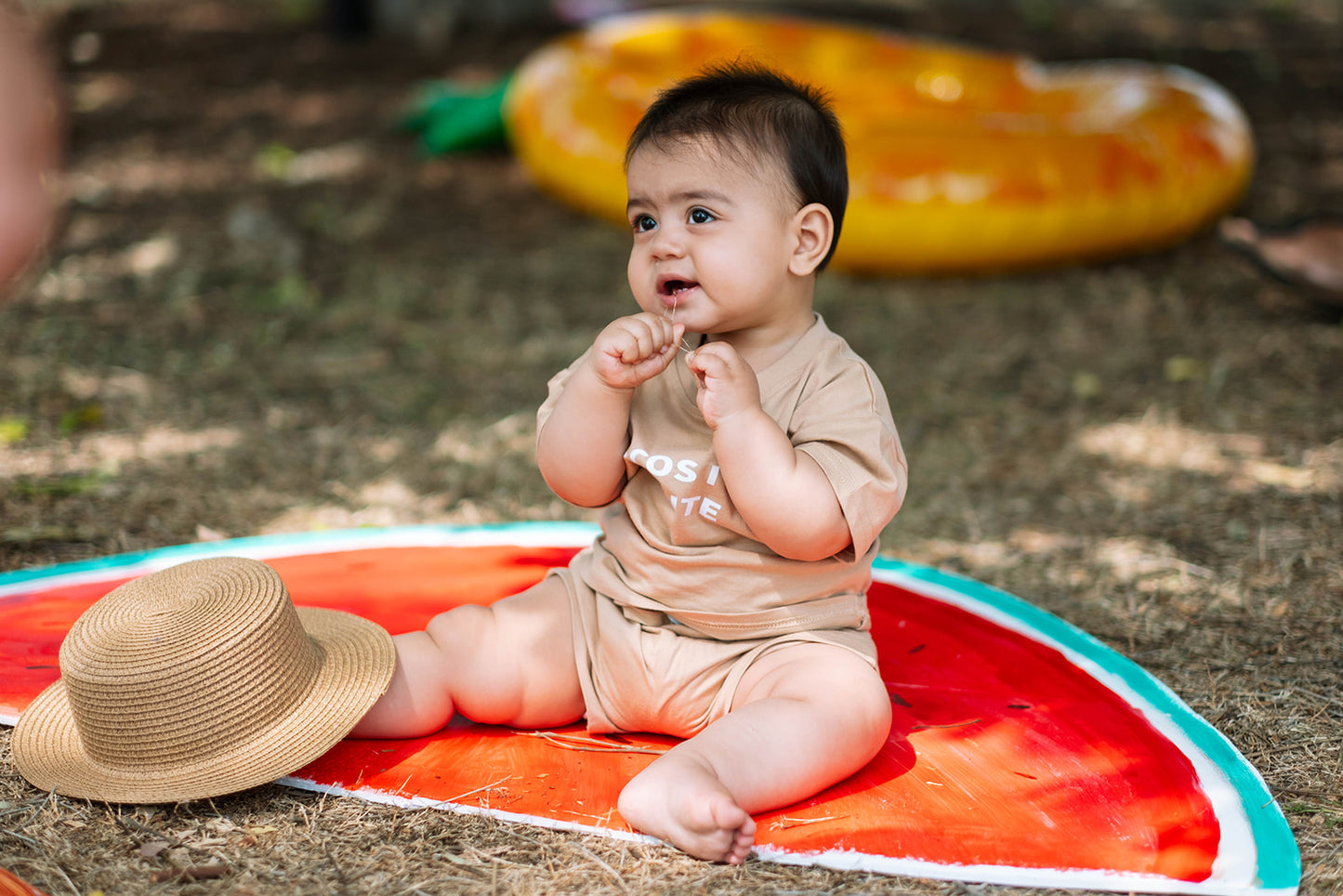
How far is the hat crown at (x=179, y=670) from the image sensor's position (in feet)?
6.05

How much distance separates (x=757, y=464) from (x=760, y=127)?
502 mm

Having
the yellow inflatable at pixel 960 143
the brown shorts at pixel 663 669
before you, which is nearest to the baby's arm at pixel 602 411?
the brown shorts at pixel 663 669

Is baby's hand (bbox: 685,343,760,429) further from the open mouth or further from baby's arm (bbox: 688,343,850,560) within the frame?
the open mouth

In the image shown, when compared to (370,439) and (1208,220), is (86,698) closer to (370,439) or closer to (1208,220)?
(370,439)

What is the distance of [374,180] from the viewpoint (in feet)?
20.3

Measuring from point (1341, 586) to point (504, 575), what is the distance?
69.4 inches

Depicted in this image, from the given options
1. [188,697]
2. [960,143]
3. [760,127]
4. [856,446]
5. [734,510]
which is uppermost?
[760,127]

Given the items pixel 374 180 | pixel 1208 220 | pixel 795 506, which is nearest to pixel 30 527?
pixel 795 506

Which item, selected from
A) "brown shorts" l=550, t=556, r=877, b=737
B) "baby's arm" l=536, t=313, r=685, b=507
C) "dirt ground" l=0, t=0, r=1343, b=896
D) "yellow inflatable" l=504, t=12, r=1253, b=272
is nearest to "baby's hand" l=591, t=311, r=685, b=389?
"baby's arm" l=536, t=313, r=685, b=507

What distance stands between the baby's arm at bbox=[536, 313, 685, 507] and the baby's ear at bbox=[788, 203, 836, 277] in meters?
0.22

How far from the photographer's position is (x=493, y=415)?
12.6ft

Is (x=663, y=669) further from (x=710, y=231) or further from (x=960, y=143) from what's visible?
(x=960, y=143)

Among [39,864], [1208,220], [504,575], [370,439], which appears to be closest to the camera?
[39,864]

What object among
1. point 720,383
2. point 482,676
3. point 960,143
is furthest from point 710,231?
point 960,143
